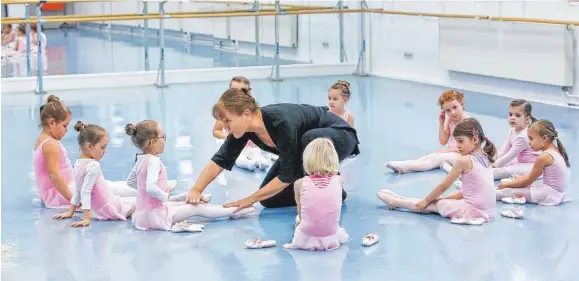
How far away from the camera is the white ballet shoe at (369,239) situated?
435 cm

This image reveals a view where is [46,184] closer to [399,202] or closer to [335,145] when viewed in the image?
[335,145]

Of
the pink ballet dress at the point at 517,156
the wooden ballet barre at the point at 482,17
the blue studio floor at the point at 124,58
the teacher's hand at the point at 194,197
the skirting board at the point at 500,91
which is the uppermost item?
the wooden ballet barre at the point at 482,17

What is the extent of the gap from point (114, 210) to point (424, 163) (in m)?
2.18

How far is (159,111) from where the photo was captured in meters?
8.62

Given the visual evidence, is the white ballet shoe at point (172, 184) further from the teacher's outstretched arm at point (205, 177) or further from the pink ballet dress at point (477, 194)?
the pink ballet dress at point (477, 194)

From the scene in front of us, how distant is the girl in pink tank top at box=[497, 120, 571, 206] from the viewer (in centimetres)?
502

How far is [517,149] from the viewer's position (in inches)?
222

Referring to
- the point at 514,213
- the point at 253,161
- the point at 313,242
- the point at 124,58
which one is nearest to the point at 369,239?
the point at 313,242

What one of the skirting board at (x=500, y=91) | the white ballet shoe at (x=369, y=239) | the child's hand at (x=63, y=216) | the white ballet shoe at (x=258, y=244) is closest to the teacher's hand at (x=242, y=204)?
the white ballet shoe at (x=258, y=244)

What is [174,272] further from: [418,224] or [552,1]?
[552,1]

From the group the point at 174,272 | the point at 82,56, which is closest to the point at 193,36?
the point at 82,56

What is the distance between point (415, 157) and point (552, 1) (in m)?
3.23

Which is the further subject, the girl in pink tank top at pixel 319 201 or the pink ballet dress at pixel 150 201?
the pink ballet dress at pixel 150 201

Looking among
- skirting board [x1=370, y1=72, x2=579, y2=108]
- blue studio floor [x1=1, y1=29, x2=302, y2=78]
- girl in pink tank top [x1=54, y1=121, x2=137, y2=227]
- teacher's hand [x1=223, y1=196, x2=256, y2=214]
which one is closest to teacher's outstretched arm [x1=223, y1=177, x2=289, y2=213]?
teacher's hand [x1=223, y1=196, x2=256, y2=214]
